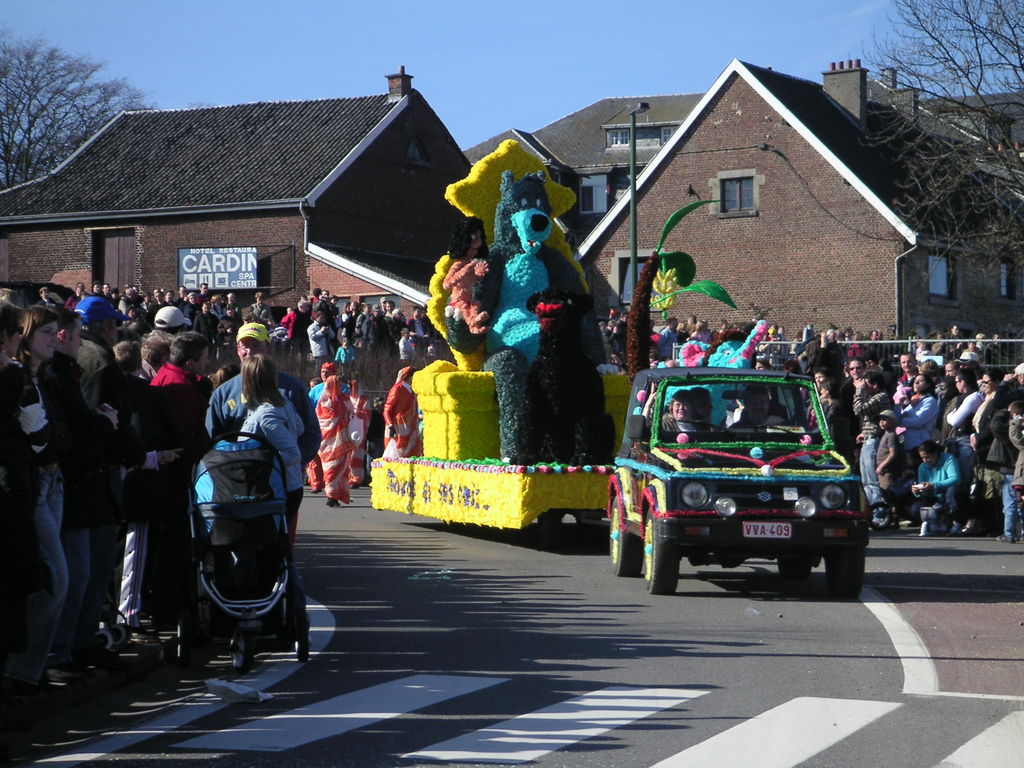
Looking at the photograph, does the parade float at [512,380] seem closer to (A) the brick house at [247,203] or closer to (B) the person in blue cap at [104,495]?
(B) the person in blue cap at [104,495]

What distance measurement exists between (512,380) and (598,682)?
325 inches

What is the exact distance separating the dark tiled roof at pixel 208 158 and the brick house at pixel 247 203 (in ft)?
0.17

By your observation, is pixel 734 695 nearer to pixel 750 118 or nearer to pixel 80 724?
pixel 80 724

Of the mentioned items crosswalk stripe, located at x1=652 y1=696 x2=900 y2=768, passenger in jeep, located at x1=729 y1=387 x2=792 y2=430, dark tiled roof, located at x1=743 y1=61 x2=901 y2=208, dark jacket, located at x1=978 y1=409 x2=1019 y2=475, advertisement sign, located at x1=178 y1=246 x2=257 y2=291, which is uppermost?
dark tiled roof, located at x1=743 y1=61 x2=901 y2=208

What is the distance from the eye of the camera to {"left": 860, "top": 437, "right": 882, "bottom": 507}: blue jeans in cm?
2077

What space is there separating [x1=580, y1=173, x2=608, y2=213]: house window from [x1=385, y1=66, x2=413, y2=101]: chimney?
1889 cm

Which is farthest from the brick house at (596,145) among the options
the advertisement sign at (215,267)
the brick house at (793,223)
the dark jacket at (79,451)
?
the dark jacket at (79,451)

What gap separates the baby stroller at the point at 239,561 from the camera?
Answer: 9156 millimetres

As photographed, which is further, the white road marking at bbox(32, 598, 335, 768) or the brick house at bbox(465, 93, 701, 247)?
the brick house at bbox(465, 93, 701, 247)

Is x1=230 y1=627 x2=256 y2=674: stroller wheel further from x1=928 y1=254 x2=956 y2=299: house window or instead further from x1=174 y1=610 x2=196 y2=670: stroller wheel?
x1=928 y1=254 x2=956 y2=299: house window

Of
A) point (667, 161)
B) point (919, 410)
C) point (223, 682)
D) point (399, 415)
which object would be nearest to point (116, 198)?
point (667, 161)

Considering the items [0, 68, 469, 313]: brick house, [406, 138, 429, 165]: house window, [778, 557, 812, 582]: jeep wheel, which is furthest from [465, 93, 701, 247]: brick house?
[778, 557, 812, 582]: jeep wheel

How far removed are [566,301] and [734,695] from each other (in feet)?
28.1

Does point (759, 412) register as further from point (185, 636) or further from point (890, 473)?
point (890, 473)
